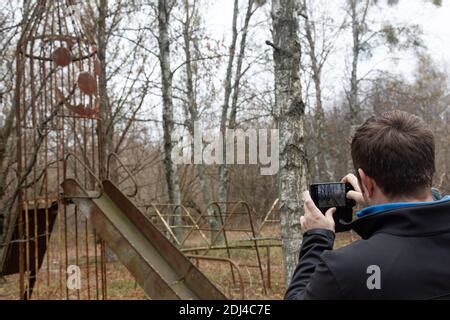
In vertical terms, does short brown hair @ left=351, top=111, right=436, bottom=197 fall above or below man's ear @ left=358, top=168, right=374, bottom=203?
above

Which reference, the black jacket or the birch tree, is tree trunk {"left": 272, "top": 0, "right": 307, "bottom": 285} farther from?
the black jacket

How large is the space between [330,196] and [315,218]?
133 mm

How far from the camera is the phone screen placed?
62.6 inches

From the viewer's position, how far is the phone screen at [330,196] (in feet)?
5.22

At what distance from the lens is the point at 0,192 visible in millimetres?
4867

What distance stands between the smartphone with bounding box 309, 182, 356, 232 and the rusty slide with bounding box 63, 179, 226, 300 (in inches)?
93.7

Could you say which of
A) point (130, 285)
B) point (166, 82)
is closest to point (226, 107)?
point (166, 82)

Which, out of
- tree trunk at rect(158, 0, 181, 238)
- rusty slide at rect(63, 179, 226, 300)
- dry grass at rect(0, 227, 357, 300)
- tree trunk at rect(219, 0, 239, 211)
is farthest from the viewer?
tree trunk at rect(219, 0, 239, 211)

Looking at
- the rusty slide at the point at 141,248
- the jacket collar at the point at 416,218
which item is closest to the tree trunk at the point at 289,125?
the rusty slide at the point at 141,248

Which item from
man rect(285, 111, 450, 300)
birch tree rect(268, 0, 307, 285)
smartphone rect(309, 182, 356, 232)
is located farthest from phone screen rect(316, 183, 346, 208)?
birch tree rect(268, 0, 307, 285)

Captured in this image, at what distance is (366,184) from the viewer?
139 cm
